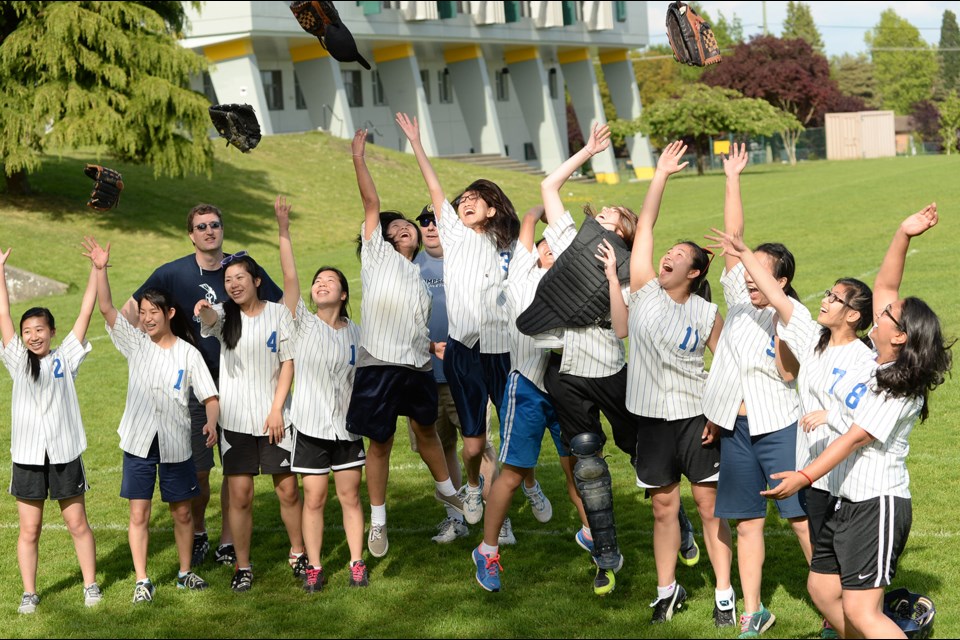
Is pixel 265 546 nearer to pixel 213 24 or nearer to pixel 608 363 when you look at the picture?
pixel 608 363

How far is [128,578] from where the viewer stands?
7074mm

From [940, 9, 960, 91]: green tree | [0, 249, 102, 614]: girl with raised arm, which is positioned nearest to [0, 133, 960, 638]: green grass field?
[0, 249, 102, 614]: girl with raised arm

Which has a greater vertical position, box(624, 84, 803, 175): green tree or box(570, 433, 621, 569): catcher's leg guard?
box(624, 84, 803, 175): green tree

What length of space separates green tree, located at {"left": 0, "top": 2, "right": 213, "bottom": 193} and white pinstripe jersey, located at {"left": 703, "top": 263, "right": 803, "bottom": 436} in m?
23.3

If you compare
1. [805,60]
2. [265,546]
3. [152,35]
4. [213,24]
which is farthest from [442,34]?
[265,546]

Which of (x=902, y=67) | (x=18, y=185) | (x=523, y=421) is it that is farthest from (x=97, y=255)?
(x=902, y=67)

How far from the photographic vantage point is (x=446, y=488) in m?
7.42

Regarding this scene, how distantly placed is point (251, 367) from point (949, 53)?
131 meters

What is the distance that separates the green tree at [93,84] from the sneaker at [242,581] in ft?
71.2

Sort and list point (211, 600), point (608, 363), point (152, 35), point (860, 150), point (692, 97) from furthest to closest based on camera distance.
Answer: point (860, 150) → point (692, 97) → point (152, 35) → point (211, 600) → point (608, 363)

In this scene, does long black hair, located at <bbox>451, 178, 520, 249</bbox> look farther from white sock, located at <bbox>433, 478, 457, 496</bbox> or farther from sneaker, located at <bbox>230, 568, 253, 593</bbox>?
sneaker, located at <bbox>230, 568, 253, 593</bbox>

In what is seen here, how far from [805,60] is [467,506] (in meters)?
73.8

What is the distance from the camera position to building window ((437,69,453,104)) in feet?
177

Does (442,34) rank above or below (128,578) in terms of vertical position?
above
